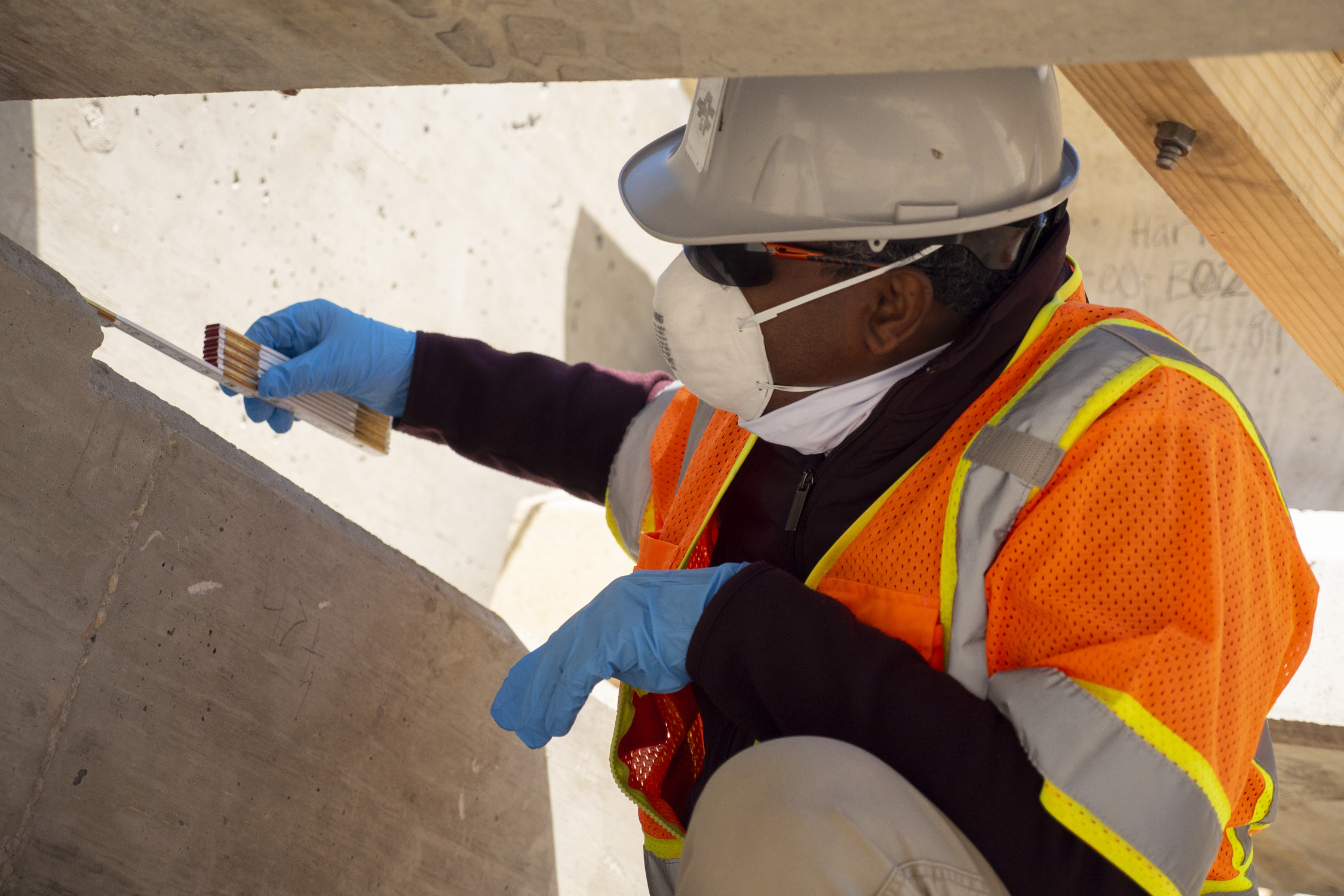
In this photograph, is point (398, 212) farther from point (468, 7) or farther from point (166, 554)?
point (468, 7)

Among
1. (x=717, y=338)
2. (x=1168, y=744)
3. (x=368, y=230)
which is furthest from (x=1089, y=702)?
(x=368, y=230)

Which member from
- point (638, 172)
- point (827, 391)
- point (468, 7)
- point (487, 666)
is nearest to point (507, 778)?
point (487, 666)

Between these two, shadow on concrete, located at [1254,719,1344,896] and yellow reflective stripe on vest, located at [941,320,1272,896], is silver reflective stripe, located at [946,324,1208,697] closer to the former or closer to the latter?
yellow reflective stripe on vest, located at [941,320,1272,896]

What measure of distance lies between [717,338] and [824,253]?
21 centimetres

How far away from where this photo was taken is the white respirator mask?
1.63 metres

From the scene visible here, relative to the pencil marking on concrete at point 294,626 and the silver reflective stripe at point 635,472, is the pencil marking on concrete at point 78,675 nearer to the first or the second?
the pencil marking on concrete at point 294,626

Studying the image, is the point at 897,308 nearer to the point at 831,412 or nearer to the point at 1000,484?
the point at 831,412

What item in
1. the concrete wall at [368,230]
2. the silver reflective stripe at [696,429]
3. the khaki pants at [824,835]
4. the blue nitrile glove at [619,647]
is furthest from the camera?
the concrete wall at [368,230]

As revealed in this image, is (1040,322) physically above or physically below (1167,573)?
above

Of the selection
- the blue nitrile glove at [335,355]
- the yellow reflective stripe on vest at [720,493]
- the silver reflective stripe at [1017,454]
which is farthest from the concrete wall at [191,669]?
the silver reflective stripe at [1017,454]

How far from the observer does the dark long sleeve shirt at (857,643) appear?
127cm

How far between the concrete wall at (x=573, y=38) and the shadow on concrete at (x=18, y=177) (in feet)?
2.28

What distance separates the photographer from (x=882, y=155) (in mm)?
1489

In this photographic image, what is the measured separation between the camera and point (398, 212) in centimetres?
312
